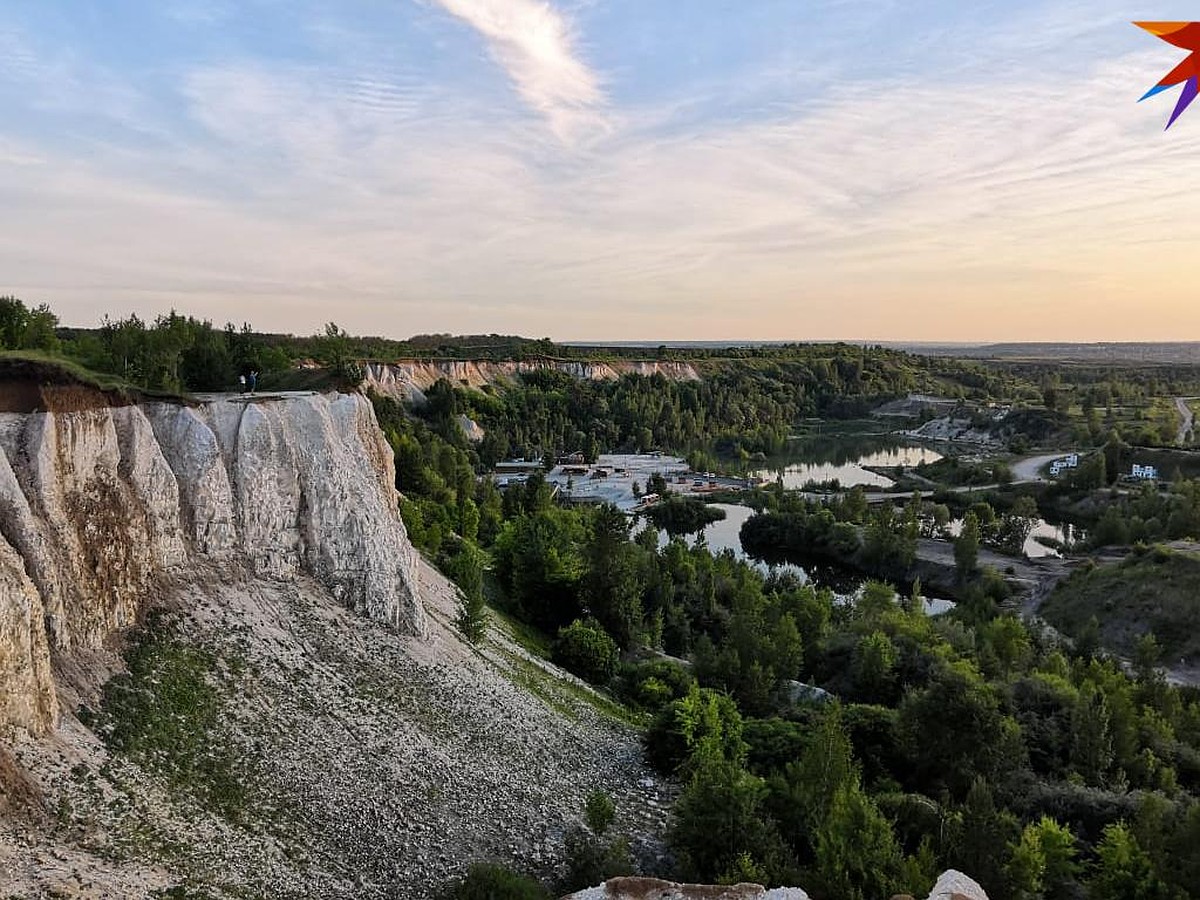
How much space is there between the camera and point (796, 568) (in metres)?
69.9

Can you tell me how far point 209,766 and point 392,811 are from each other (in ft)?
13.4

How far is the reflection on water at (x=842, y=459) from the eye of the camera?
363 feet

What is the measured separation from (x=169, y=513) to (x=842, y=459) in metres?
118

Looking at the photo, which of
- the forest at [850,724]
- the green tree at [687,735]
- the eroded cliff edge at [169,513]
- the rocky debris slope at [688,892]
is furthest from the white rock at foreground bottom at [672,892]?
the green tree at [687,735]

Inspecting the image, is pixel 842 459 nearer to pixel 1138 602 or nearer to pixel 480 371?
pixel 480 371

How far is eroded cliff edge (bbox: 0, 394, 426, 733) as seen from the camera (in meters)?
15.3

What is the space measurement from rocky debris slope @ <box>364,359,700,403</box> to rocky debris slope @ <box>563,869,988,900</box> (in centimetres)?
6993

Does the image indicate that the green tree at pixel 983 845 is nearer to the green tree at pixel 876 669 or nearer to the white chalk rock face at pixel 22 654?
the green tree at pixel 876 669

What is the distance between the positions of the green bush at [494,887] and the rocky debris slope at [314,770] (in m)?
1.32

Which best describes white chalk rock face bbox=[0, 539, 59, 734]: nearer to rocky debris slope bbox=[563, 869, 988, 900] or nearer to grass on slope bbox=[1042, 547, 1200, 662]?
rocky debris slope bbox=[563, 869, 988, 900]

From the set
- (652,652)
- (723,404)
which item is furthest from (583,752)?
(723,404)

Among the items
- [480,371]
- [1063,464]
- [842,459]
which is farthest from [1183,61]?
[842,459]

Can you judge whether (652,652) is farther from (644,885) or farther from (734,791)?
(644,885)

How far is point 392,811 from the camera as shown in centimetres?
1783
